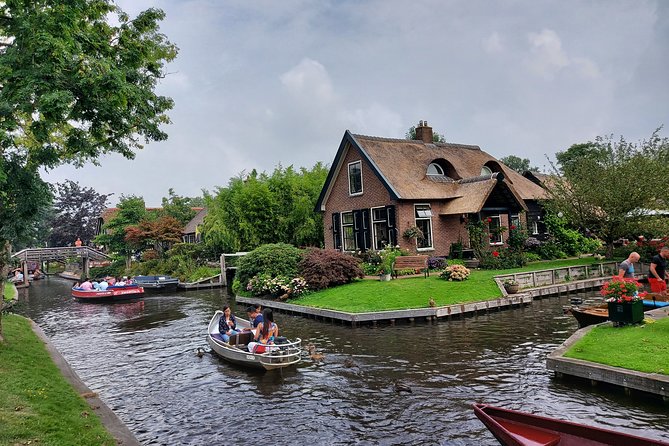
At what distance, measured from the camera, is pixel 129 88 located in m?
9.31

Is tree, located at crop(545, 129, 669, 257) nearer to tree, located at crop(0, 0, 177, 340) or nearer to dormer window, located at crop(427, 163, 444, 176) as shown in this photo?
dormer window, located at crop(427, 163, 444, 176)

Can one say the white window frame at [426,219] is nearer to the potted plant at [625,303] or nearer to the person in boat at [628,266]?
the person in boat at [628,266]

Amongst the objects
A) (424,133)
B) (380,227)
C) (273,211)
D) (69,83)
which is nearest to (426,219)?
(380,227)

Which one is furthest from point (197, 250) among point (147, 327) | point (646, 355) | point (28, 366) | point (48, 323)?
point (646, 355)

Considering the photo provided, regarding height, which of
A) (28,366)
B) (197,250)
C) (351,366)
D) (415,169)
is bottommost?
(351,366)

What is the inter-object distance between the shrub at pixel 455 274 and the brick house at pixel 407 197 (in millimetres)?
5264

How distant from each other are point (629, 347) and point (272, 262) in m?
17.8

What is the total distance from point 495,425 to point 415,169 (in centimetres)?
2298

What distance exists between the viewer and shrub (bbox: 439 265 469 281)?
2098cm

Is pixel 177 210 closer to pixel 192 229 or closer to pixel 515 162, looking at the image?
pixel 192 229

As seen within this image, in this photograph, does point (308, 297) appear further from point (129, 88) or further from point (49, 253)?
point (49, 253)

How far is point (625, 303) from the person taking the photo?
11492mm

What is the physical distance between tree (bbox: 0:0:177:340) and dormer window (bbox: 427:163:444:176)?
19.7 metres

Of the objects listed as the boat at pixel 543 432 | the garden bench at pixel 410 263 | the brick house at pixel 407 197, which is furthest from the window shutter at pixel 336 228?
the boat at pixel 543 432
